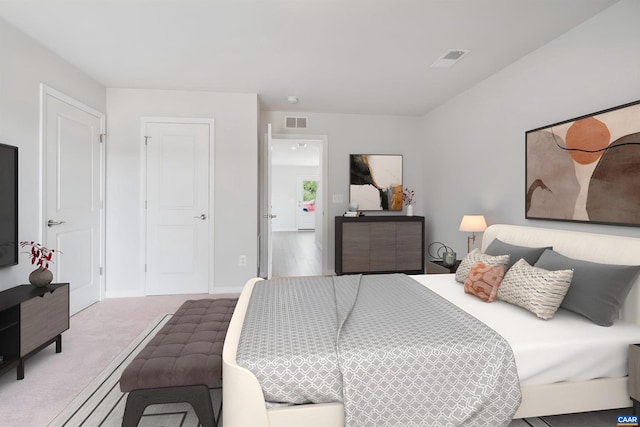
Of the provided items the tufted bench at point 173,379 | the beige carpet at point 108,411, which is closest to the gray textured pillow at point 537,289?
the tufted bench at point 173,379

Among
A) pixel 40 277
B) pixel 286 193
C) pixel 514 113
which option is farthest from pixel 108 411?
pixel 286 193

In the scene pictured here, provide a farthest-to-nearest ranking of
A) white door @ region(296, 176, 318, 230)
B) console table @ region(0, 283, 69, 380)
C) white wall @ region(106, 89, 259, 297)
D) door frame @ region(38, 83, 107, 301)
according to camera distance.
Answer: white door @ region(296, 176, 318, 230)
white wall @ region(106, 89, 259, 297)
door frame @ region(38, 83, 107, 301)
console table @ region(0, 283, 69, 380)

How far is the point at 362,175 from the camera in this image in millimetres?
4855

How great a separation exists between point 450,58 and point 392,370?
110 inches

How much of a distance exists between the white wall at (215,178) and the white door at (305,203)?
25.5 feet

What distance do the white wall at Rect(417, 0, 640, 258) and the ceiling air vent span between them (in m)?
1.87

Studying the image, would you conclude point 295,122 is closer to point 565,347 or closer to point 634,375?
point 565,347

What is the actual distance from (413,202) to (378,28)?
10.1 feet

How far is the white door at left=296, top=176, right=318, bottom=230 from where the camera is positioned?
1178 cm

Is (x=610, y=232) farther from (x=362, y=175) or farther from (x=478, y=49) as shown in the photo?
(x=362, y=175)

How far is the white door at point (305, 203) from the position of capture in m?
11.8

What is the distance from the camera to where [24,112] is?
2.53 metres

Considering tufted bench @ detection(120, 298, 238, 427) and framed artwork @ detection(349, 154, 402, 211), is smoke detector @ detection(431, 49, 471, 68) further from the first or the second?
tufted bench @ detection(120, 298, 238, 427)

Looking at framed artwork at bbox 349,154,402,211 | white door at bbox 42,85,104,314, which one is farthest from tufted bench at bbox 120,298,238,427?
framed artwork at bbox 349,154,402,211
